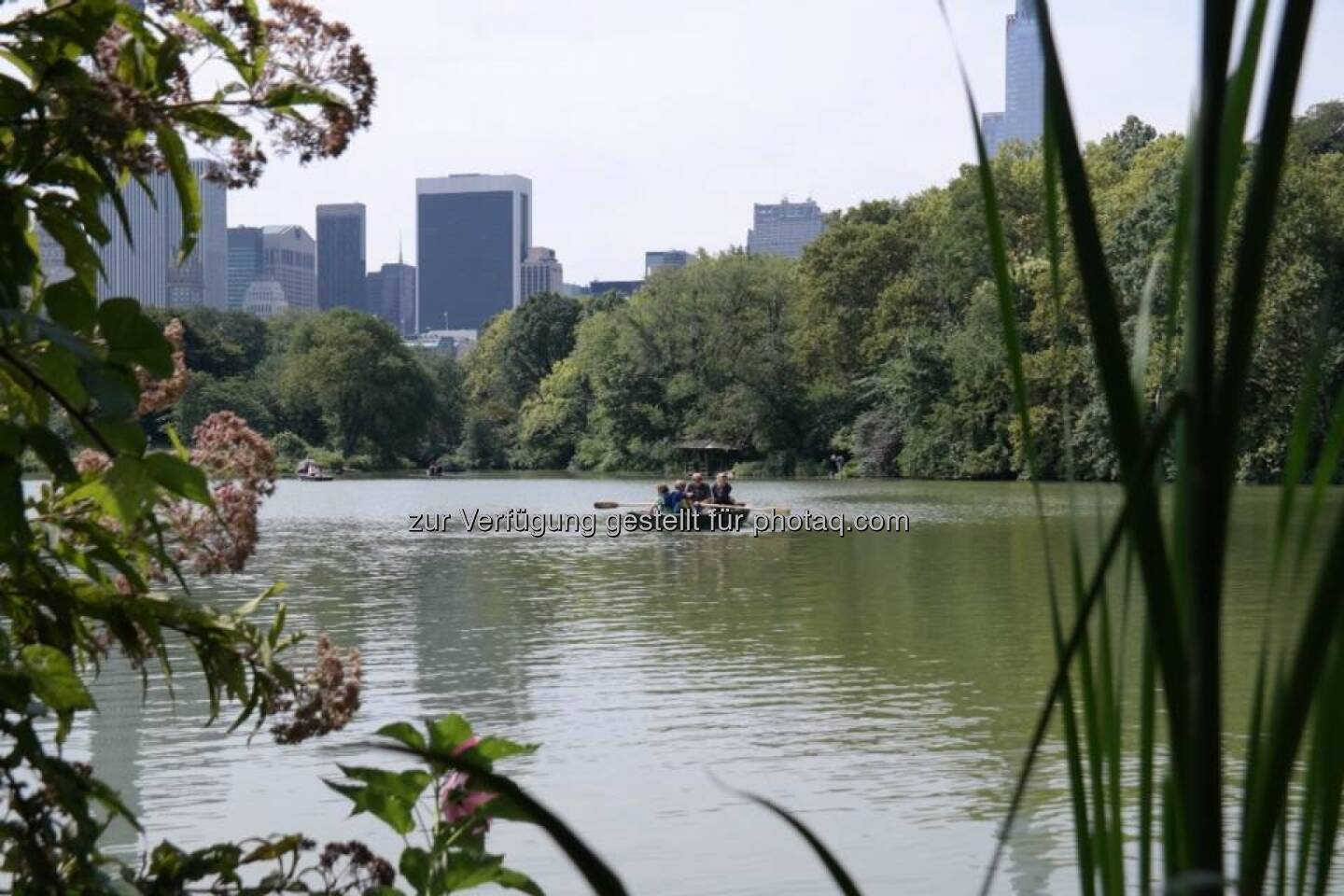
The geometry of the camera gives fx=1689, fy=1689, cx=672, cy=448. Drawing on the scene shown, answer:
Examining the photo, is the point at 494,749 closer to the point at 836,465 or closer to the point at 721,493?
the point at 721,493

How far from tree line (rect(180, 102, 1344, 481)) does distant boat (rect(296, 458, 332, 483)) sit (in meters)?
1.98

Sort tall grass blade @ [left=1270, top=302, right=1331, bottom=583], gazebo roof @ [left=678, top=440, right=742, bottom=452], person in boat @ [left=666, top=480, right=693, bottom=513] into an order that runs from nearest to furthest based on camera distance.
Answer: tall grass blade @ [left=1270, top=302, right=1331, bottom=583] < person in boat @ [left=666, top=480, right=693, bottom=513] < gazebo roof @ [left=678, top=440, right=742, bottom=452]

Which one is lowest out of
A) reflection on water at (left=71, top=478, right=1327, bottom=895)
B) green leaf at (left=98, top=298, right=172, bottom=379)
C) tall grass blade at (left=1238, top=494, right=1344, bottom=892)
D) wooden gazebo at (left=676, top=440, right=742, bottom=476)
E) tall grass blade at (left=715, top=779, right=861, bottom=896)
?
reflection on water at (left=71, top=478, right=1327, bottom=895)

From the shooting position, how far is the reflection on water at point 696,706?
611cm

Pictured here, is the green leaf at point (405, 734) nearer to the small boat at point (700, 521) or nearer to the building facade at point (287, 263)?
the small boat at point (700, 521)

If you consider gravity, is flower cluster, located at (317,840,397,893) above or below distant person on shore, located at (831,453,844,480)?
above

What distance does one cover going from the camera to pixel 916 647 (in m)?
11.6

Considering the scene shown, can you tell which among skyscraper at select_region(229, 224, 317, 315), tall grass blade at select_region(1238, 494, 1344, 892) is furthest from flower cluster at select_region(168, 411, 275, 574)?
skyscraper at select_region(229, 224, 317, 315)

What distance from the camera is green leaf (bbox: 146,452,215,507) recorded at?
4.46 ft

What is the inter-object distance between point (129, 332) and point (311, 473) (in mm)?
54870

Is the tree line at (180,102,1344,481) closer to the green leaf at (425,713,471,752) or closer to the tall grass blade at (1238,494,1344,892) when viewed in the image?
the green leaf at (425,713,471,752)

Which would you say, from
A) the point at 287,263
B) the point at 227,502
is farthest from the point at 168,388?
the point at 287,263

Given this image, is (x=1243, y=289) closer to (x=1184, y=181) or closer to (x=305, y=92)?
(x=1184, y=181)

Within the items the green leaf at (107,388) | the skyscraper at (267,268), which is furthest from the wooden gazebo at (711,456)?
the skyscraper at (267,268)
